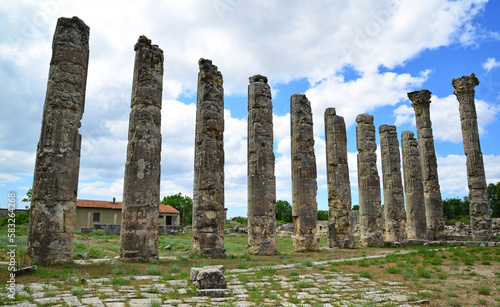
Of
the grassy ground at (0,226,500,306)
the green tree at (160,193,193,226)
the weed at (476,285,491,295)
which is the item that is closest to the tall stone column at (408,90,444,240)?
the grassy ground at (0,226,500,306)

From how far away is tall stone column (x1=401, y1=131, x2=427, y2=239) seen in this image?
2516 cm

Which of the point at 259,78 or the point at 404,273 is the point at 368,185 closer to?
the point at 259,78

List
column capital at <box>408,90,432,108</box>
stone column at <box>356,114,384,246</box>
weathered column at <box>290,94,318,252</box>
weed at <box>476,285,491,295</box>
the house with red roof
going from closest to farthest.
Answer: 1. weed at <box>476,285,491,295</box>
2. weathered column at <box>290,94,318,252</box>
3. stone column at <box>356,114,384,246</box>
4. column capital at <box>408,90,432,108</box>
5. the house with red roof

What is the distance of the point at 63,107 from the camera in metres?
11.7

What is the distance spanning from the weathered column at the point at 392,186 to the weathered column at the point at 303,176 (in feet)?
26.1

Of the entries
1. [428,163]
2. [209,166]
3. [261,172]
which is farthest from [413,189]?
[209,166]

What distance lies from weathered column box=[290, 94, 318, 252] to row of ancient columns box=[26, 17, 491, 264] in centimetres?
6

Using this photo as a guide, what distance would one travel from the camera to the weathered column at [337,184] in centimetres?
2150

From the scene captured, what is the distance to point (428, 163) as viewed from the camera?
2711 cm

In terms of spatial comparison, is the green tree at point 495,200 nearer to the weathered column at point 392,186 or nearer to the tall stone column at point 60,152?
the weathered column at point 392,186

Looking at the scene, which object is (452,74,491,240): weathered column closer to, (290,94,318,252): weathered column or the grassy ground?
the grassy ground

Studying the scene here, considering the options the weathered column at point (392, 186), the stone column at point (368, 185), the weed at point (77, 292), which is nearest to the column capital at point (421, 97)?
the weathered column at point (392, 186)

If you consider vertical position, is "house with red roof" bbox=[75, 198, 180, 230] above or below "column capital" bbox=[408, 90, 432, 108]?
below

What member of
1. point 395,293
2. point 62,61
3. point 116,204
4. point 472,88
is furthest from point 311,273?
point 116,204
